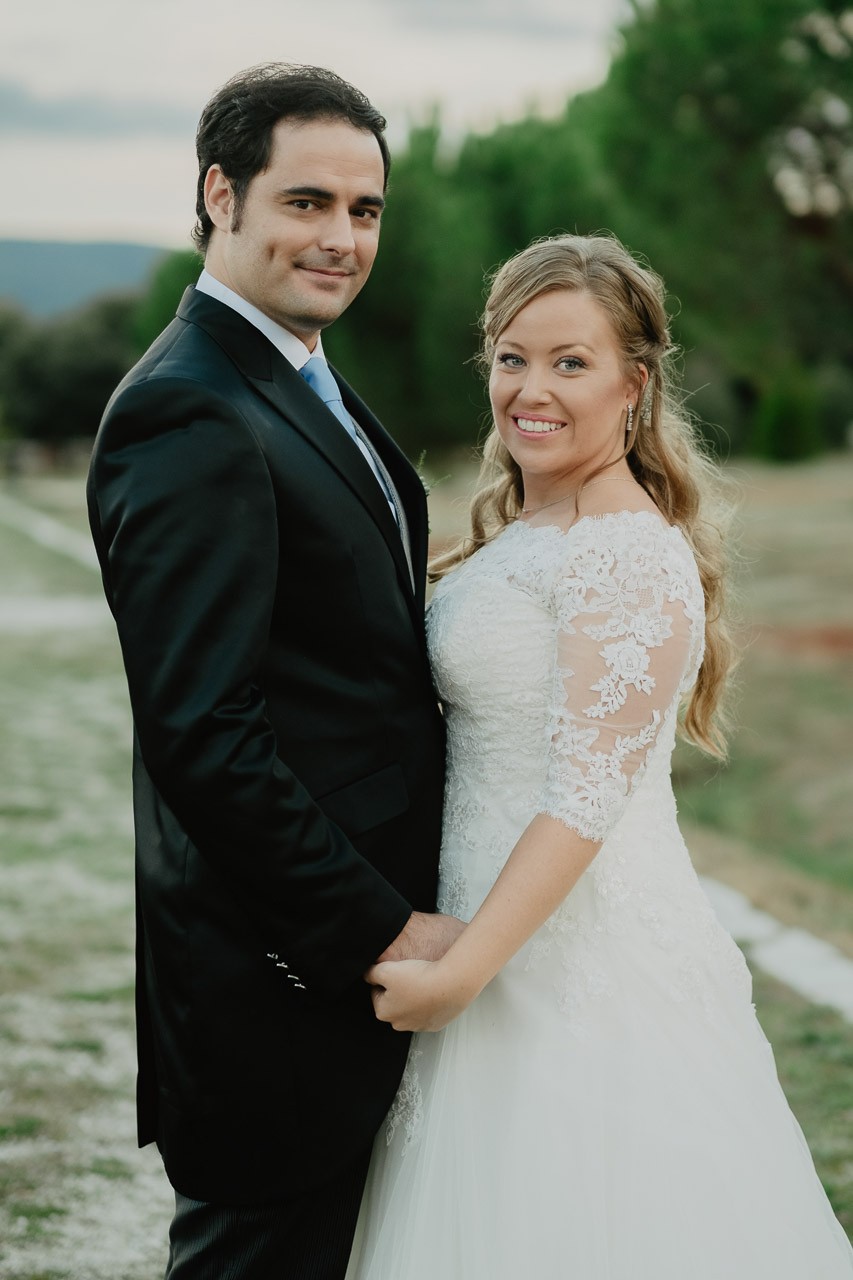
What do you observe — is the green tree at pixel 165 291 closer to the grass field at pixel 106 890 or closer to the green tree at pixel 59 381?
the grass field at pixel 106 890

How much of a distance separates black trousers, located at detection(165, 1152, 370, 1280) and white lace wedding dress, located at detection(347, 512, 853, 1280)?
8 cm

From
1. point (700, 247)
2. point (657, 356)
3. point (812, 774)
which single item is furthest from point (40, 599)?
point (657, 356)

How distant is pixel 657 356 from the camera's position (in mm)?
2537

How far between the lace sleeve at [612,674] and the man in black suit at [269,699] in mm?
269

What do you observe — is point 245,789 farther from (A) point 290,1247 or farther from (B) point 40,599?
(B) point 40,599

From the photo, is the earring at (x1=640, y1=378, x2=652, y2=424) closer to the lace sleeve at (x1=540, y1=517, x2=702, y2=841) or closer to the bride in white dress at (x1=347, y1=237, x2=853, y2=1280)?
the bride in white dress at (x1=347, y1=237, x2=853, y2=1280)

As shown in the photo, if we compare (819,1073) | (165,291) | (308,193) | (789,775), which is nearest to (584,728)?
(308,193)

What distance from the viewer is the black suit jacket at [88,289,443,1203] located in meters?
1.95

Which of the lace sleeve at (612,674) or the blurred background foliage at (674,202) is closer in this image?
the lace sleeve at (612,674)

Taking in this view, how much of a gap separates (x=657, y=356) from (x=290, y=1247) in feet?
5.61

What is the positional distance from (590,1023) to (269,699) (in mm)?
789

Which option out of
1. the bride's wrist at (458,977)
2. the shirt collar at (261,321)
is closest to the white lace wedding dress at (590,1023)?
the bride's wrist at (458,977)

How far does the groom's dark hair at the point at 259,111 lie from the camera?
7.06ft

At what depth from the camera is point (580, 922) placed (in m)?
2.37
